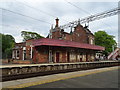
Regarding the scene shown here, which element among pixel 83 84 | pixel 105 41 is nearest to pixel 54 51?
pixel 83 84

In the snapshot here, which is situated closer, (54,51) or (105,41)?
(54,51)

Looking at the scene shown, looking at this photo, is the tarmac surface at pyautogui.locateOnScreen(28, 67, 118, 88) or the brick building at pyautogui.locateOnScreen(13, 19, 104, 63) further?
the brick building at pyautogui.locateOnScreen(13, 19, 104, 63)

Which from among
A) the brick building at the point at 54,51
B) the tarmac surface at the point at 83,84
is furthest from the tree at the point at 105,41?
the tarmac surface at the point at 83,84

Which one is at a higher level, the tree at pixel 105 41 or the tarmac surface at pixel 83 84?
the tree at pixel 105 41

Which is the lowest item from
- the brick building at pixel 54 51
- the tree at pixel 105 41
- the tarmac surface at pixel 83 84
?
the tarmac surface at pixel 83 84

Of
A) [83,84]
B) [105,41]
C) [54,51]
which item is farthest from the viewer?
[105,41]

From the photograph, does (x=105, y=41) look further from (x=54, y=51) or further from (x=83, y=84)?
(x=83, y=84)

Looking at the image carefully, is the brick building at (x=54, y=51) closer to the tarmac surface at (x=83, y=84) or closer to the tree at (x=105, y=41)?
the tarmac surface at (x=83, y=84)

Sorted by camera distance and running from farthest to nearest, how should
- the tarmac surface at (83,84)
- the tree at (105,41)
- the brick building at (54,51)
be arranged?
the tree at (105,41) < the brick building at (54,51) < the tarmac surface at (83,84)

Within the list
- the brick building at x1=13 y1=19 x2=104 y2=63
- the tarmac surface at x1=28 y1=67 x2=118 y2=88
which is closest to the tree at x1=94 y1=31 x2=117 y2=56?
the brick building at x1=13 y1=19 x2=104 y2=63

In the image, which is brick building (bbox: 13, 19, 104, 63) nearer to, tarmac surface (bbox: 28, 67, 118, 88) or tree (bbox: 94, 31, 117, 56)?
tarmac surface (bbox: 28, 67, 118, 88)

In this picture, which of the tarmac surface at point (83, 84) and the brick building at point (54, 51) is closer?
the tarmac surface at point (83, 84)

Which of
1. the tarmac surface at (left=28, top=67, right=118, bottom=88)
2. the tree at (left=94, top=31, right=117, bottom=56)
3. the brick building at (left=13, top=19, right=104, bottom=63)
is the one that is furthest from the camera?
the tree at (left=94, top=31, right=117, bottom=56)

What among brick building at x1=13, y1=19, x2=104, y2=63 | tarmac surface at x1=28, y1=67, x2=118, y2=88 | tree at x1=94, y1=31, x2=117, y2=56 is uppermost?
tree at x1=94, y1=31, x2=117, y2=56
